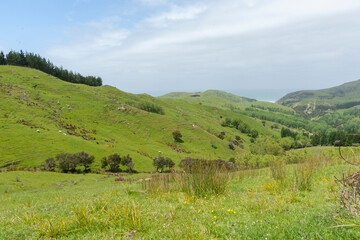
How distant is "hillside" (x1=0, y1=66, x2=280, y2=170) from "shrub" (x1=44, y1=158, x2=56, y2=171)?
204 centimetres

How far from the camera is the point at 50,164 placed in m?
39.5

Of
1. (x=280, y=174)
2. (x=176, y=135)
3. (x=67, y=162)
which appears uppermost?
(x=280, y=174)

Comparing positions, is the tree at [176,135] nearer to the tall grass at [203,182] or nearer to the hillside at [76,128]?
the hillside at [76,128]

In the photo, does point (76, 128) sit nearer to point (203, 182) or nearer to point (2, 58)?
Answer: point (203, 182)

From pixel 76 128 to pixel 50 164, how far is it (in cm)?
2737

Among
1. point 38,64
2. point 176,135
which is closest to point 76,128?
point 176,135

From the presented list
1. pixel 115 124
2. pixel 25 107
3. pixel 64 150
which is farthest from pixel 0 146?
pixel 115 124

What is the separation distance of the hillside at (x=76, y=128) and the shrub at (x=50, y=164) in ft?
6.70

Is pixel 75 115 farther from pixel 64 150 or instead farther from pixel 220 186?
pixel 220 186

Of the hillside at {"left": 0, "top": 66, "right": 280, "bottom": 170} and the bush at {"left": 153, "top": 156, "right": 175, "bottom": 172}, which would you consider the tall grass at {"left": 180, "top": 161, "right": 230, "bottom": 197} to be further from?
the bush at {"left": 153, "top": 156, "right": 175, "bottom": 172}

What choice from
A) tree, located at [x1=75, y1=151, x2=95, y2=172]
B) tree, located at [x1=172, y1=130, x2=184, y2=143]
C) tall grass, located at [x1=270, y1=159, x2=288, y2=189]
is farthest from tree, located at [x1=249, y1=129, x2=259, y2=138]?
tall grass, located at [x1=270, y1=159, x2=288, y2=189]

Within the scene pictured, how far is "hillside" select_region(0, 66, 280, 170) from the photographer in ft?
154

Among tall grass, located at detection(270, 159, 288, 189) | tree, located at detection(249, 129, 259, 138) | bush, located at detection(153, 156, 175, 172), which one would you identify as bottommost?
tree, located at detection(249, 129, 259, 138)

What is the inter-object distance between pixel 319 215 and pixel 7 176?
125 ft
